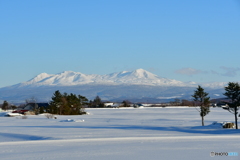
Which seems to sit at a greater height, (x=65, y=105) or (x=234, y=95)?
(x=234, y=95)

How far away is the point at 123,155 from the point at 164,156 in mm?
1615

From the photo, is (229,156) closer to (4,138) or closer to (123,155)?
(123,155)

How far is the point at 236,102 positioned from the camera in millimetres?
36438

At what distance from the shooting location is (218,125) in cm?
3609

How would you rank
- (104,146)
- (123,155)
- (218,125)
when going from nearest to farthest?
1. (123,155)
2. (104,146)
3. (218,125)

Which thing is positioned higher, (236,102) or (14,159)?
(236,102)

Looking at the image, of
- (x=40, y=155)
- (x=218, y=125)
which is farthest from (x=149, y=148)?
(x=218, y=125)

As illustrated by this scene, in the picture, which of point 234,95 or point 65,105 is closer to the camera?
point 234,95

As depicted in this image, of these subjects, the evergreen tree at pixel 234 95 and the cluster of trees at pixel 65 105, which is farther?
the cluster of trees at pixel 65 105

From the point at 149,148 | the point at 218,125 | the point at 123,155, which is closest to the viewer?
the point at 123,155

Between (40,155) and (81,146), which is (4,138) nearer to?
(81,146)

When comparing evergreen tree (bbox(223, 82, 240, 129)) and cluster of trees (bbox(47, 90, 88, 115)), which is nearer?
evergreen tree (bbox(223, 82, 240, 129))

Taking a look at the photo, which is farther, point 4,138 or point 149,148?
point 4,138

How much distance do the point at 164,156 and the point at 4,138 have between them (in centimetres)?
1500
